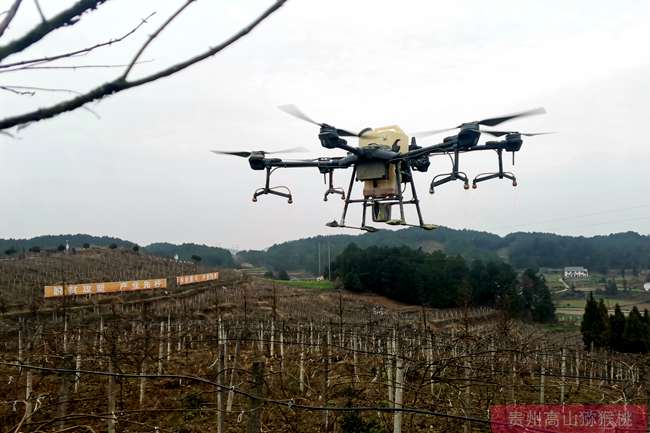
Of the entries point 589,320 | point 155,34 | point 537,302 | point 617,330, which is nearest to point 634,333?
point 617,330

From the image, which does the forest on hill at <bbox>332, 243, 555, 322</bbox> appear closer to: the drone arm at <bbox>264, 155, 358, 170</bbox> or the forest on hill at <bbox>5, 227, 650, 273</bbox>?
the forest on hill at <bbox>5, 227, 650, 273</bbox>

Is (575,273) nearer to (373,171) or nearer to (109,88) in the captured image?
(373,171)

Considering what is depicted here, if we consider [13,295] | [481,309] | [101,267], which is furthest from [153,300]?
[481,309]

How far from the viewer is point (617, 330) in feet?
104

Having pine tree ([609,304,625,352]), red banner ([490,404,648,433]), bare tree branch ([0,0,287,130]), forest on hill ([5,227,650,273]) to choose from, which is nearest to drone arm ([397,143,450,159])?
red banner ([490,404,648,433])

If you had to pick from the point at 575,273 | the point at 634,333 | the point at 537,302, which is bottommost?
the point at 537,302

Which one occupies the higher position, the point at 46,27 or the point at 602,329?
the point at 46,27

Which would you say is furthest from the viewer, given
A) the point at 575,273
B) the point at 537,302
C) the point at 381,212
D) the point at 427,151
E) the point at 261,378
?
the point at 575,273

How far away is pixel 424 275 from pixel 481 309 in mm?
6728

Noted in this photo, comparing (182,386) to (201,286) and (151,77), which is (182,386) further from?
(201,286)

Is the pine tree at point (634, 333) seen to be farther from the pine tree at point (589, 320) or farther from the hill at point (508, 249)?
the hill at point (508, 249)

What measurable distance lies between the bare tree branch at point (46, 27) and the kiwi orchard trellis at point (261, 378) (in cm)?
148

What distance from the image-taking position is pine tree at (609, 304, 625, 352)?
31.0 meters

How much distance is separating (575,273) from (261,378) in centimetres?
A: 9814
